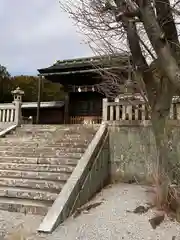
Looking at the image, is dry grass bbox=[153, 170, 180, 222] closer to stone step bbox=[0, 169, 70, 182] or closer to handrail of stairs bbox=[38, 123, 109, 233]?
handrail of stairs bbox=[38, 123, 109, 233]

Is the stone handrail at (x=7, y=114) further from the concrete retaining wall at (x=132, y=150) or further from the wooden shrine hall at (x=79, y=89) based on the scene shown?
the concrete retaining wall at (x=132, y=150)

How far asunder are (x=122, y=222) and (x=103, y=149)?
349 centimetres

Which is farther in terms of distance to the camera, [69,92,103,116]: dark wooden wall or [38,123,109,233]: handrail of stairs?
[69,92,103,116]: dark wooden wall

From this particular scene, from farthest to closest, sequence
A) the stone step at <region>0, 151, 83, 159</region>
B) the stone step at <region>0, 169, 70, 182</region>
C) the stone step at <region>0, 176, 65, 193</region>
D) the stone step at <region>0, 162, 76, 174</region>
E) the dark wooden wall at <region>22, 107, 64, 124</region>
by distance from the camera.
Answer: the dark wooden wall at <region>22, 107, 64, 124</region>
the stone step at <region>0, 151, 83, 159</region>
the stone step at <region>0, 162, 76, 174</region>
the stone step at <region>0, 169, 70, 182</region>
the stone step at <region>0, 176, 65, 193</region>

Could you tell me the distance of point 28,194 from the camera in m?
7.21

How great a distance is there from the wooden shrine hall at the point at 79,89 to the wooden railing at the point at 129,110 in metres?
5.61

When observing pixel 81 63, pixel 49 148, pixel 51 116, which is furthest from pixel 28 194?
pixel 51 116

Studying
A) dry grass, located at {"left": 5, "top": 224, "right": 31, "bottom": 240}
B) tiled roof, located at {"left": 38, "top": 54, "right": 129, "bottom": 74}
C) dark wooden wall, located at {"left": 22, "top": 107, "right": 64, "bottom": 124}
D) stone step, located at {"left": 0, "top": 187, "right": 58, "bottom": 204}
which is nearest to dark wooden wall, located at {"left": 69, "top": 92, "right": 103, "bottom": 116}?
dark wooden wall, located at {"left": 22, "top": 107, "right": 64, "bottom": 124}

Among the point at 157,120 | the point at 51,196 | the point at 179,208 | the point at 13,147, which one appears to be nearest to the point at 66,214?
the point at 51,196

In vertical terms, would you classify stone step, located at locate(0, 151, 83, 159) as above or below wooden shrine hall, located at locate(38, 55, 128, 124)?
below

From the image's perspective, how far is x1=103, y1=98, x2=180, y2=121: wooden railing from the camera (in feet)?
30.7

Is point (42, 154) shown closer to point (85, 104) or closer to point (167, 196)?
point (167, 196)

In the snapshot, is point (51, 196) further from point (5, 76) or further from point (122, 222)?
point (5, 76)

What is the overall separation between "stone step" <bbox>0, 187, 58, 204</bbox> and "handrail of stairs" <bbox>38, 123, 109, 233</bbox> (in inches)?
17.6
